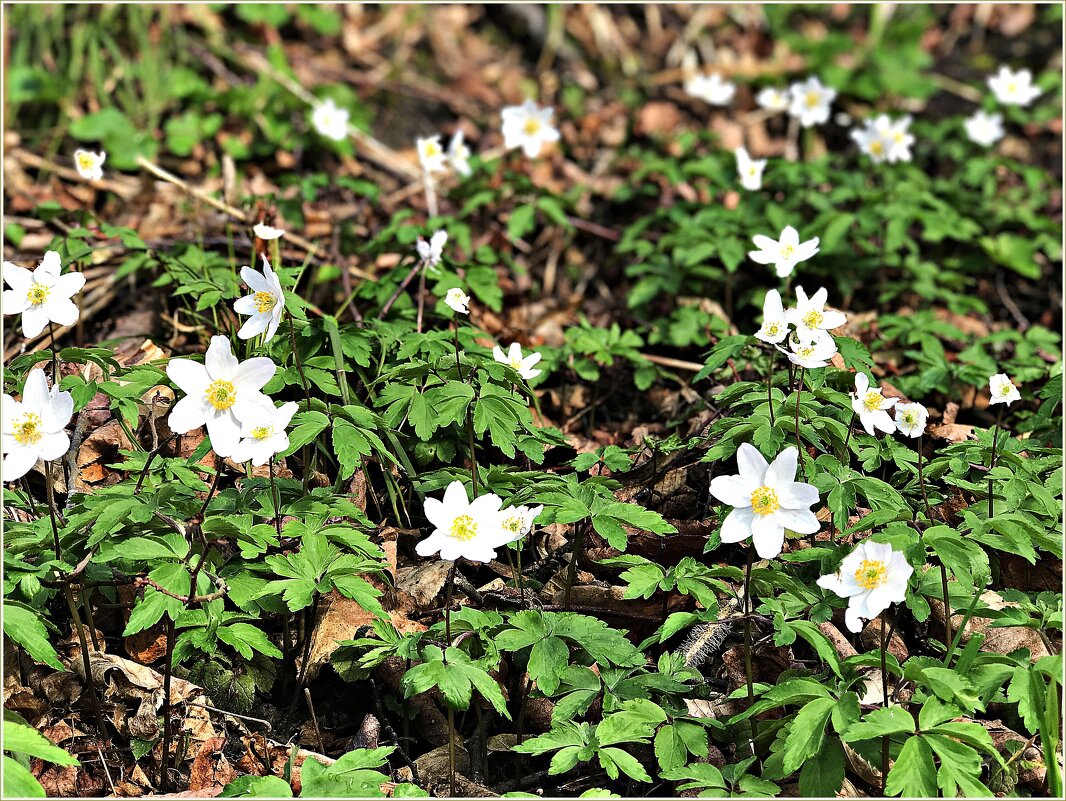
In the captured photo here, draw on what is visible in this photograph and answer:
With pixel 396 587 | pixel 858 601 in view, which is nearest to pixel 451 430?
pixel 396 587

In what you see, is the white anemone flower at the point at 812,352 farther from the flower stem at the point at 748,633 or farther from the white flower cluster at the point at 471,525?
the white flower cluster at the point at 471,525

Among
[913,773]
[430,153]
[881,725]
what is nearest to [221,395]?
[881,725]

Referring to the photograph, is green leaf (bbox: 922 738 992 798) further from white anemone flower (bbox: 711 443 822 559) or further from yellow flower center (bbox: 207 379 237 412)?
yellow flower center (bbox: 207 379 237 412)

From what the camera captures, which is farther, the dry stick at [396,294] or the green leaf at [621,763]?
the dry stick at [396,294]

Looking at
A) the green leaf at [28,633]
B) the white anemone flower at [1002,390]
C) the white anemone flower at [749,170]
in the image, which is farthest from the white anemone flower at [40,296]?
the white anemone flower at [749,170]

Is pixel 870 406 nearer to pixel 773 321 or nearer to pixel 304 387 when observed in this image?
pixel 773 321

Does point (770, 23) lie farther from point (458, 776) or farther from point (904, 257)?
point (458, 776)

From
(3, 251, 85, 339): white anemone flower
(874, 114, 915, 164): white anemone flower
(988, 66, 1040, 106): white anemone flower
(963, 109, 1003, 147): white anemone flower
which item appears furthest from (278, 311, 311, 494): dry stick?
(988, 66, 1040, 106): white anemone flower
